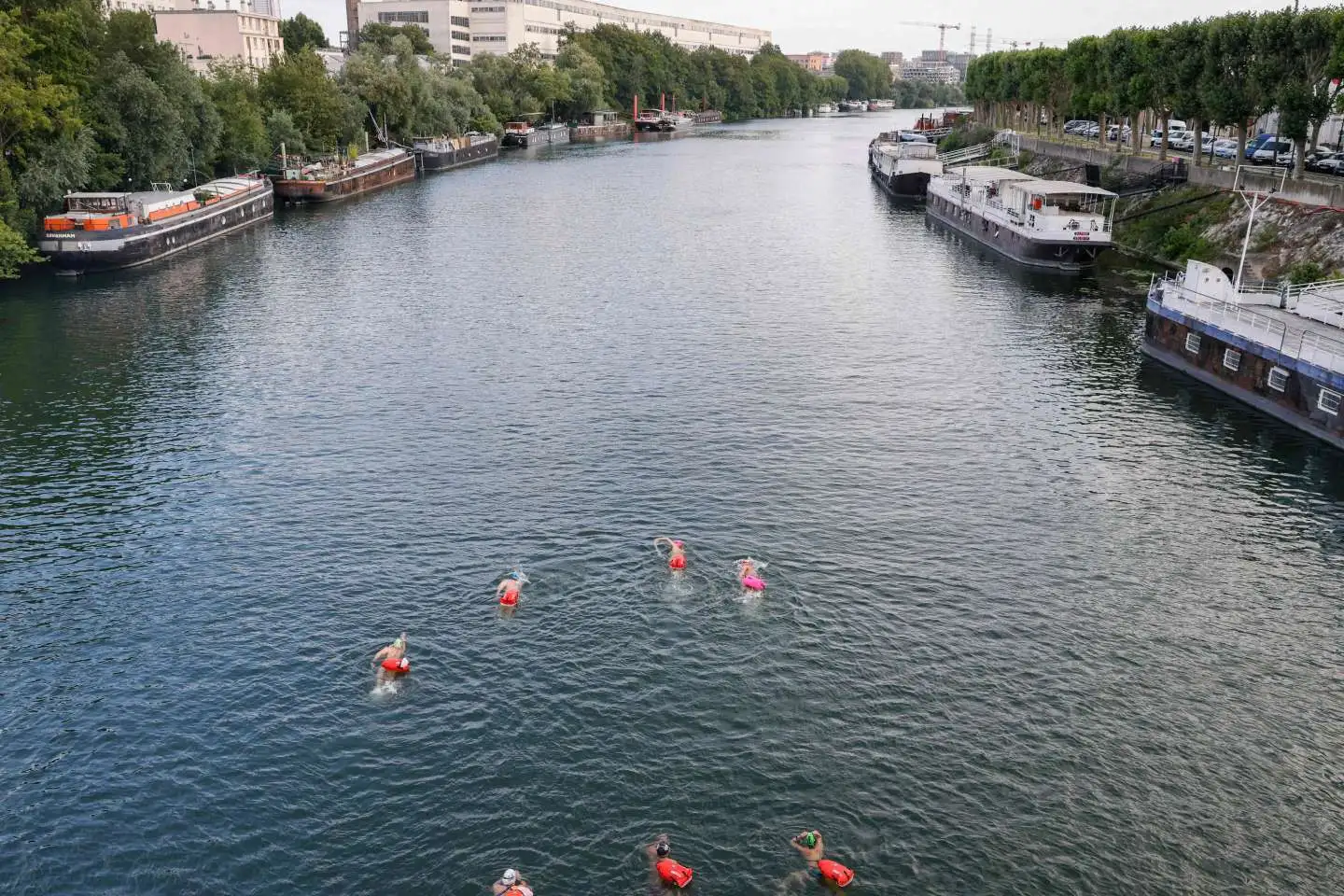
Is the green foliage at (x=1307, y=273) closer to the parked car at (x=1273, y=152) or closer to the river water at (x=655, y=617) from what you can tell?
the river water at (x=655, y=617)

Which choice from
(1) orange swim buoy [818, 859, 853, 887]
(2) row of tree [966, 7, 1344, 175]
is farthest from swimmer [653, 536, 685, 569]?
(2) row of tree [966, 7, 1344, 175]

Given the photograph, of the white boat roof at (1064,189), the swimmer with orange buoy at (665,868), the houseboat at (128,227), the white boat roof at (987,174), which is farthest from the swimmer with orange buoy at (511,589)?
the white boat roof at (987,174)

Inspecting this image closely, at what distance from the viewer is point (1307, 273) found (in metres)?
80.0

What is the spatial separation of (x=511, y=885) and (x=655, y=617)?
1430cm

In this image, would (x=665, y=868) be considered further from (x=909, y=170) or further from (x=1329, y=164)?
(x=909, y=170)

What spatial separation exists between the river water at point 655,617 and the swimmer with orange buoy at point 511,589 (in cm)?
74

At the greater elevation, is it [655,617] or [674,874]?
[655,617]

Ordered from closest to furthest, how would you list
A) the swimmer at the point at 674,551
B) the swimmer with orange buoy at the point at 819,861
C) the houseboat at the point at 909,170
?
the swimmer with orange buoy at the point at 819,861, the swimmer at the point at 674,551, the houseboat at the point at 909,170

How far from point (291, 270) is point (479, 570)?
7310 centimetres

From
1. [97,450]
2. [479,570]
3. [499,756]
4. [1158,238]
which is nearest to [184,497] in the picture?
[97,450]

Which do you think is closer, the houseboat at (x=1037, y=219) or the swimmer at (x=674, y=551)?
the swimmer at (x=674, y=551)

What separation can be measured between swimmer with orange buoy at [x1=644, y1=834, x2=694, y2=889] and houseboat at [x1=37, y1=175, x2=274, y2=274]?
9442 centimetres

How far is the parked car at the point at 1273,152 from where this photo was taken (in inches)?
4604

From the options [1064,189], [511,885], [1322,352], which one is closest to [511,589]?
[511,885]
